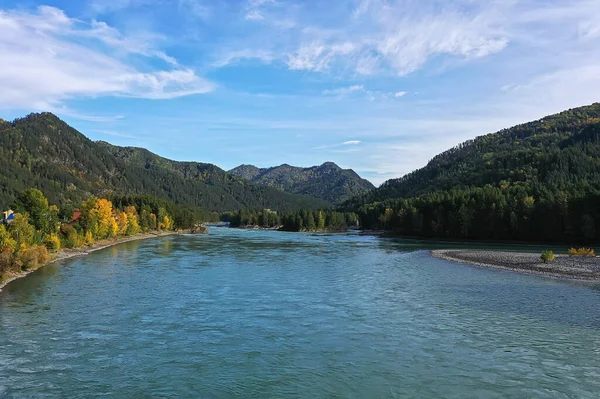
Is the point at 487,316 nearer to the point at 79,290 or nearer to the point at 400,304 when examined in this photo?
the point at 400,304

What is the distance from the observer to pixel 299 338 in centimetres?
2370

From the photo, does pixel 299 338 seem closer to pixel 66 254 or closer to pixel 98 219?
pixel 66 254

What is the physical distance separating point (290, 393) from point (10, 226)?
59267mm

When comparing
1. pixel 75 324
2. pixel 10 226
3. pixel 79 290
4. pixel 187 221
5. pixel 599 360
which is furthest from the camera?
pixel 187 221

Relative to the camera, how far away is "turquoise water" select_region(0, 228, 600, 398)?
57.1 ft

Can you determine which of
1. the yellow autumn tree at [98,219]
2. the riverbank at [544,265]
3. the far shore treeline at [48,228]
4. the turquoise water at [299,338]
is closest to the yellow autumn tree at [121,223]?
the far shore treeline at [48,228]

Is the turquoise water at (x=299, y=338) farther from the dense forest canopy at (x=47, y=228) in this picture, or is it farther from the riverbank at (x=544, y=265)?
the dense forest canopy at (x=47, y=228)

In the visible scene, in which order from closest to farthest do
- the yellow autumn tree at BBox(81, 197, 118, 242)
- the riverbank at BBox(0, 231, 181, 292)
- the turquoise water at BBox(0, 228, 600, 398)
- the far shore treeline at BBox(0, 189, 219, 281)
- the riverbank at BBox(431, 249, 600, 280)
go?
the turquoise water at BBox(0, 228, 600, 398)
the riverbank at BBox(0, 231, 181, 292)
the riverbank at BBox(431, 249, 600, 280)
the far shore treeline at BBox(0, 189, 219, 281)
the yellow autumn tree at BBox(81, 197, 118, 242)

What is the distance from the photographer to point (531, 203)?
107 meters

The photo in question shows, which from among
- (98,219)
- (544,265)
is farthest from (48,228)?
(544,265)

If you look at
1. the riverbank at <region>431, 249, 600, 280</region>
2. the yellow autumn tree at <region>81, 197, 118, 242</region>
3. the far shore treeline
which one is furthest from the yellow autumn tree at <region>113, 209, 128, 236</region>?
the riverbank at <region>431, 249, 600, 280</region>

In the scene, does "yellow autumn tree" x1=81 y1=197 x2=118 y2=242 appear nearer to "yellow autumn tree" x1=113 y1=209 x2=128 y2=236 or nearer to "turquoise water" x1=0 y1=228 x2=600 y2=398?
"yellow autumn tree" x1=113 y1=209 x2=128 y2=236

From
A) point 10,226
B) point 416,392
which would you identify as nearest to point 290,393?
point 416,392

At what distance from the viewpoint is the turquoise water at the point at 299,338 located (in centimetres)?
1741
